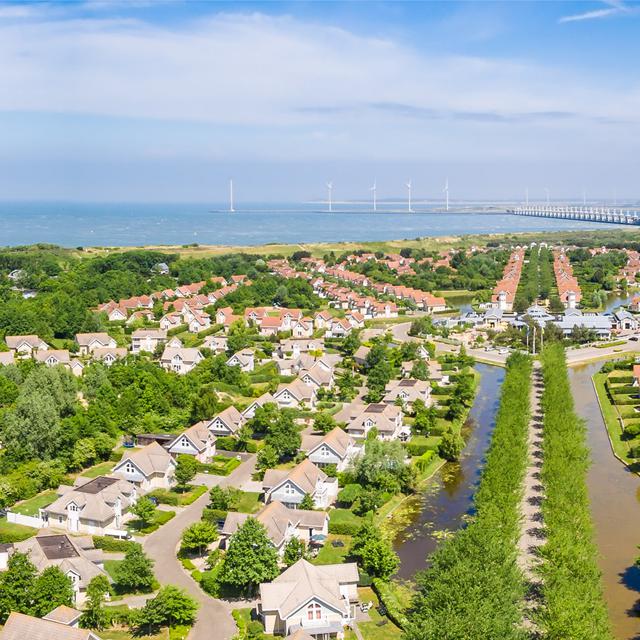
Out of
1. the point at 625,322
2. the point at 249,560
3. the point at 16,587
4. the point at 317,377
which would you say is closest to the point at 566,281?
the point at 625,322

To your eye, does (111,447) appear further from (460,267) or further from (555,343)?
(460,267)

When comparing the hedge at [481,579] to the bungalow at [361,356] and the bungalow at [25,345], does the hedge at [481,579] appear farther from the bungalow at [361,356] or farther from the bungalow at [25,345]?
the bungalow at [25,345]

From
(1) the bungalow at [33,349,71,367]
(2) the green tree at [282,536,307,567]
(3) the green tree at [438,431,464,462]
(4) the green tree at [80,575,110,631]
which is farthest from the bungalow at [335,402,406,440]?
(1) the bungalow at [33,349,71,367]

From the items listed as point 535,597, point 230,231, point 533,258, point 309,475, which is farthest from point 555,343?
point 230,231

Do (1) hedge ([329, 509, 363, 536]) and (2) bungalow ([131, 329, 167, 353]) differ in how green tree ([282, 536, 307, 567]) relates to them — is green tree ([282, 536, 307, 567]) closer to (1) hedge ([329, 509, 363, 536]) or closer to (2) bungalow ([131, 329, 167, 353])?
(1) hedge ([329, 509, 363, 536])

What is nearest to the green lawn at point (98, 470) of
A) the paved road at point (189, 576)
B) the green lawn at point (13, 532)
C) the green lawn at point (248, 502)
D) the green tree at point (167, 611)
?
the green lawn at point (13, 532)

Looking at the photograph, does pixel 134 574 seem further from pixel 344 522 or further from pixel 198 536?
pixel 344 522
